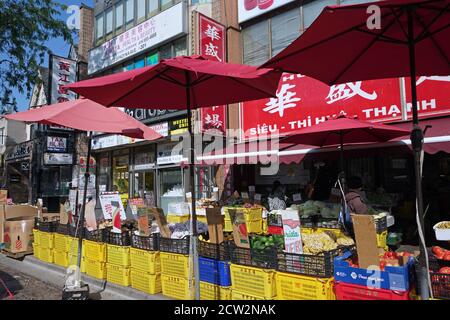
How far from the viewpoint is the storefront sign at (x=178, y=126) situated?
528 inches

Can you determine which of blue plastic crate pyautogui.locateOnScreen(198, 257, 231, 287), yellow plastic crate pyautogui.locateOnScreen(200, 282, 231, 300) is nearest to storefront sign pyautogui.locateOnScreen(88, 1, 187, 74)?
blue plastic crate pyautogui.locateOnScreen(198, 257, 231, 287)

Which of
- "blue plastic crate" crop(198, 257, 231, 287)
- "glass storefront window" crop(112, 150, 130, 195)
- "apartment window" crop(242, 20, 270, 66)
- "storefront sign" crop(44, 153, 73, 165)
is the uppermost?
"apartment window" crop(242, 20, 270, 66)

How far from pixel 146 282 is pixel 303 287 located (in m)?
2.60

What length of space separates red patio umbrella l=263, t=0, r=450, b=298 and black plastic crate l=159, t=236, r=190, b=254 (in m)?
2.84

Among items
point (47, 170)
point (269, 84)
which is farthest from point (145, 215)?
point (47, 170)

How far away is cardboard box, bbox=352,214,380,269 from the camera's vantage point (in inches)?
142

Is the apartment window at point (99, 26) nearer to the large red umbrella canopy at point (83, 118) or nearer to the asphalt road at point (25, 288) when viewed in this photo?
the asphalt road at point (25, 288)

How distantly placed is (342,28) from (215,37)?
32.2 ft

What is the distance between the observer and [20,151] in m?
22.5

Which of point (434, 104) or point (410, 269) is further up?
point (434, 104)

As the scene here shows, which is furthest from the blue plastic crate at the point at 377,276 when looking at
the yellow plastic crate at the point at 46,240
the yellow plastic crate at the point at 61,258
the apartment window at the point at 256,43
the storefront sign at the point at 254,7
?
the storefront sign at the point at 254,7

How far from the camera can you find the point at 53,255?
7789 mm

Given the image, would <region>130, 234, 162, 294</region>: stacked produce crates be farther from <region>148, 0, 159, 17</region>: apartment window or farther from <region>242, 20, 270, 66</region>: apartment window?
<region>148, 0, 159, 17</region>: apartment window
